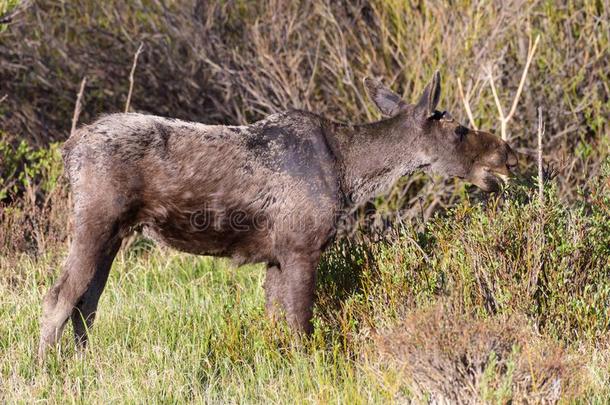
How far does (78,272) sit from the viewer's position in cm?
570

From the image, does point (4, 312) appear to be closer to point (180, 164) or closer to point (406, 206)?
point (180, 164)

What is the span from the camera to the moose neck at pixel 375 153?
6379mm

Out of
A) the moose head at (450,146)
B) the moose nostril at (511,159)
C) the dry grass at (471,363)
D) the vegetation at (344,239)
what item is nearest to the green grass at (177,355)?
the vegetation at (344,239)

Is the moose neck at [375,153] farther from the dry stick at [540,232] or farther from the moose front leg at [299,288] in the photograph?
the dry stick at [540,232]

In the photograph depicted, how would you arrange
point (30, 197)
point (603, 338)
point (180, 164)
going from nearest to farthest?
point (603, 338)
point (180, 164)
point (30, 197)

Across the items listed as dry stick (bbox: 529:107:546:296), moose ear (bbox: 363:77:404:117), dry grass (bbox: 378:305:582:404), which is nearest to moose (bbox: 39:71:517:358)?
moose ear (bbox: 363:77:404:117)

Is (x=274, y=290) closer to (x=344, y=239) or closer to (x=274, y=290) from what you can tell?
(x=274, y=290)

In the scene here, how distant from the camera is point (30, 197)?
7867 millimetres

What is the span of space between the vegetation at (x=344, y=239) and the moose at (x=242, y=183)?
0.29m

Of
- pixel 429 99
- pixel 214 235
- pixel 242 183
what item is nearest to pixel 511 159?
pixel 429 99

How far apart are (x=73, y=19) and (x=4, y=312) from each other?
4.88 metres

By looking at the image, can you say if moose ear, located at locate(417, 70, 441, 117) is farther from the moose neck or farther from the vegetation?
the vegetation

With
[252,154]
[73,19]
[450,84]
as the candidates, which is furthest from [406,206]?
[73,19]

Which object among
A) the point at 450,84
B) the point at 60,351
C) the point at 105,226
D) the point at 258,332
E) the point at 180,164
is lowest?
the point at 60,351
